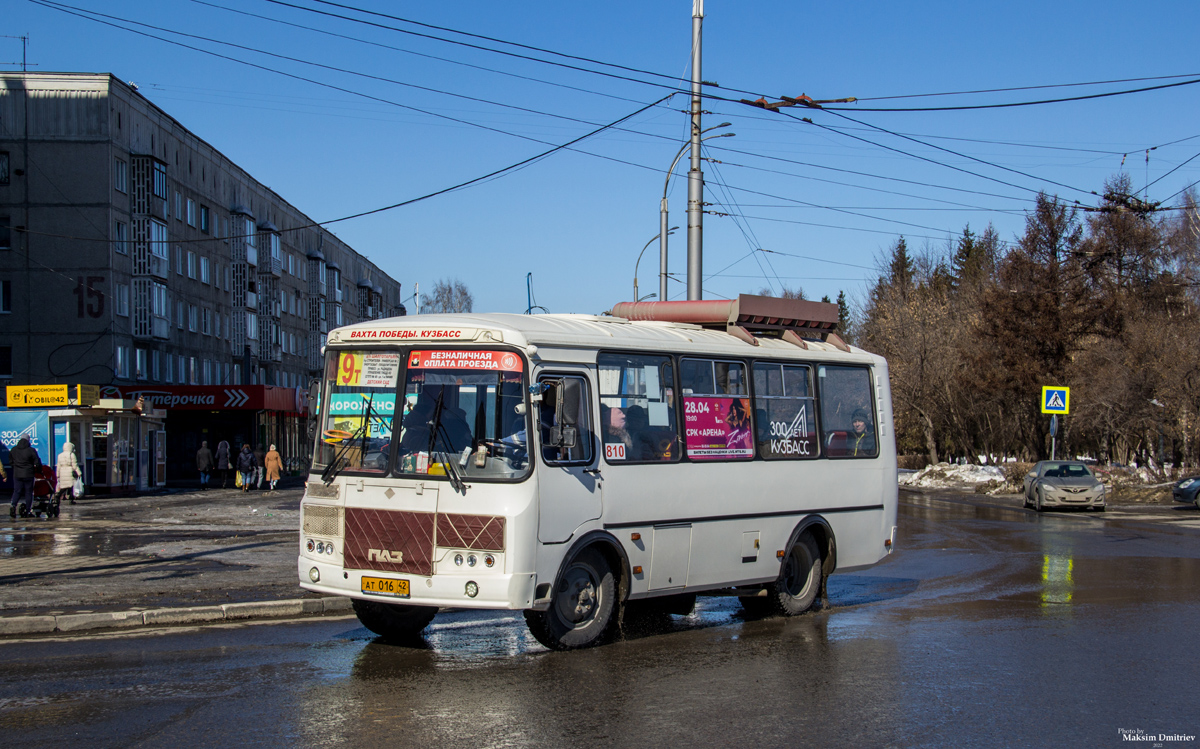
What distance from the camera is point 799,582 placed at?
11750 millimetres

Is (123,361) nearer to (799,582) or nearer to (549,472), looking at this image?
(799,582)

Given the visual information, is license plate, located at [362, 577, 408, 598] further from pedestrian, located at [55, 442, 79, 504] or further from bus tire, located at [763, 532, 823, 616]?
pedestrian, located at [55, 442, 79, 504]

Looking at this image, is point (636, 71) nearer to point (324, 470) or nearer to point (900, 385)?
point (324, 470)

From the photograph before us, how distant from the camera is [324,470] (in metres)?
9.17

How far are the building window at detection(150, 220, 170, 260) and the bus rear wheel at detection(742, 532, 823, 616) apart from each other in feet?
148

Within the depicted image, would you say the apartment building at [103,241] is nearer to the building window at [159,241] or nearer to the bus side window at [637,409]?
the building window at [159,241]

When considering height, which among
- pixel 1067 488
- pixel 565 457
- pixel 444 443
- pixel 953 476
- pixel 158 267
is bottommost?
pixel 953 476

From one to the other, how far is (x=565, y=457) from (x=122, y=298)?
44.1 meters

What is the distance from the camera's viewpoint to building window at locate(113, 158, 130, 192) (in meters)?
47.3

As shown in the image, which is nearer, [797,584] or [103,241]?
[797,584]

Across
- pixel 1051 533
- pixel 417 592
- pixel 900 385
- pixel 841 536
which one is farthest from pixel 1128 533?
pixel 900 385

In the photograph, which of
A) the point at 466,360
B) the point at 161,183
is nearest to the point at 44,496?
the point at 466,360

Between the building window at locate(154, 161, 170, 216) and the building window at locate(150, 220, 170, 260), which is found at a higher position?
the building window at locate(154, 161, 170, 216)

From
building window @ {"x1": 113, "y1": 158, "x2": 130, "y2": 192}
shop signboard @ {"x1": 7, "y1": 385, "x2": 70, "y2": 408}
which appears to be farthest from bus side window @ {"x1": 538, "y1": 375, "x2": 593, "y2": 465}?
building window @ {"x1": 113, "y1": 158, "x2": 130, "y2": 192}
